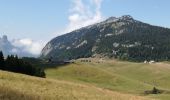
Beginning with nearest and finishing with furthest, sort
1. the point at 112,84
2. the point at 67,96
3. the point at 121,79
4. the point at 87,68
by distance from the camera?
the point at 67,96
the point at 112,84
the point at 121,79
the point at 87,68

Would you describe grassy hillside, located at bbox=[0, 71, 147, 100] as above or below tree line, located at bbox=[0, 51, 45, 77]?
below

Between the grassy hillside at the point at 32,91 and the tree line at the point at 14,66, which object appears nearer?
the grassy hillside at the point at 32,91

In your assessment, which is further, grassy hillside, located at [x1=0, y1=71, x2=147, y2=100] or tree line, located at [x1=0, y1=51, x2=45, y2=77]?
tree line, located at [x1=0, y1=51, x2=45, y2=77]

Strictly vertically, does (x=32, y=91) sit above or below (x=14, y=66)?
below

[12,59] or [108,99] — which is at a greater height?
[12,59]

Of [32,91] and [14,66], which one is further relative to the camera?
[14,66]

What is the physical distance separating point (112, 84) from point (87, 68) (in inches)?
1091

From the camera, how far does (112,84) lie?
174 metres

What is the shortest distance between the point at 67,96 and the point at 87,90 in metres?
11.3

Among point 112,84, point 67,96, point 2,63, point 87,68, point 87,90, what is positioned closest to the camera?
point 67,96

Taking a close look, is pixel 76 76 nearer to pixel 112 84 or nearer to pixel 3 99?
pixel 112 84

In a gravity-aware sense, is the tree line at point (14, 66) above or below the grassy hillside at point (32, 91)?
above

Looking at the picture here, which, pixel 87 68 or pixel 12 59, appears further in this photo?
pixel 87 68

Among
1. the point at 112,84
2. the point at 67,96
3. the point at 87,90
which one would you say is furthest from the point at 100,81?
the point at 67,96
